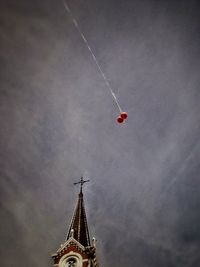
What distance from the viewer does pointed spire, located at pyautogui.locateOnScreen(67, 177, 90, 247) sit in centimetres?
4062

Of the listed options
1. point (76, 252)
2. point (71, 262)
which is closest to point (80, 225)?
point (76, 252)

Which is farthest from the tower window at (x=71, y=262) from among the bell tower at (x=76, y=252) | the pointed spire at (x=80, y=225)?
the pointed spire at (x=80, y=225)

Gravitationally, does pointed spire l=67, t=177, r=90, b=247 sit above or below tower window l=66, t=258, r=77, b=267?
above

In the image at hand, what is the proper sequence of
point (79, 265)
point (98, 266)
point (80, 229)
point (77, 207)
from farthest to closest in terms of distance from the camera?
point (77, 207)
point (80, 229)
point (98, 266)
point (79, 265)

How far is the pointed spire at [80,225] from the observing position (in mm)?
40625

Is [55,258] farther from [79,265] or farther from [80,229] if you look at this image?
[80,229]

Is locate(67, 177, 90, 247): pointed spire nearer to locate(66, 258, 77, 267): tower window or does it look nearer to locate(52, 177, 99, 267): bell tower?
locate(52, 177, 99, 267): bell tower

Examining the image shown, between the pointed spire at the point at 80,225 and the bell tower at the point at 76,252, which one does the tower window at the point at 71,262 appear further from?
the pointed spire at the point at 80,225

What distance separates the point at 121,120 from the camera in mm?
23812

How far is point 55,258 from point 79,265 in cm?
301

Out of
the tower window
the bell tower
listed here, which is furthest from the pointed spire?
the tower window

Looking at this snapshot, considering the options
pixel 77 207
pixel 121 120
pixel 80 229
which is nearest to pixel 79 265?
pixel 80 229

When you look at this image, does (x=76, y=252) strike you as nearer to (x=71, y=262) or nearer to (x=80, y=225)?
(x=71, y=262)

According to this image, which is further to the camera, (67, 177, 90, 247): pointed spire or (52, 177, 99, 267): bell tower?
(67, 177, 90, 247): pointed spire
